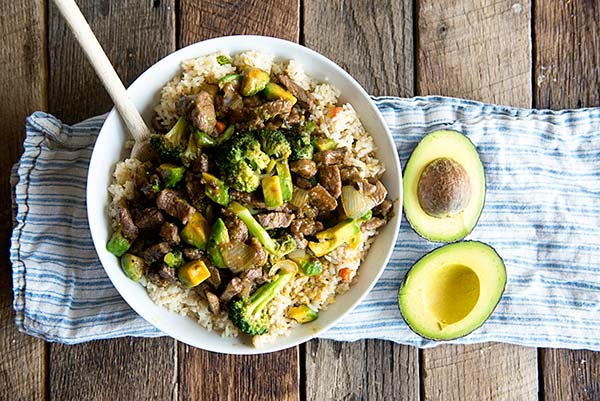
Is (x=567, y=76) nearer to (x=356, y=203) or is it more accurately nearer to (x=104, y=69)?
(x=356, y=203)

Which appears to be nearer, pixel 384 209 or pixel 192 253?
pixel 192 253

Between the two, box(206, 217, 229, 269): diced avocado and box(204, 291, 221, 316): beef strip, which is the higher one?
box(206, 217, 229, 269): diced avocado

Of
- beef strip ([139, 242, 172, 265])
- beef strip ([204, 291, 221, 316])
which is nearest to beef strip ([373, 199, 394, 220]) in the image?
beef strip ([204, 291, 221, 316])

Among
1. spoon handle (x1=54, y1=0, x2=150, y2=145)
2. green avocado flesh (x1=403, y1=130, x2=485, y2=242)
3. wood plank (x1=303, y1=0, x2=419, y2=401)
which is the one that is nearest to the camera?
spoon handle (x1=54, y1=0, x2=150, y2=145)

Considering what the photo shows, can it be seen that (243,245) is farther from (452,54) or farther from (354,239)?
(452,54)

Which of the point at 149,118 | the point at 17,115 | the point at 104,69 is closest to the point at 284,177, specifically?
the point at 149,118

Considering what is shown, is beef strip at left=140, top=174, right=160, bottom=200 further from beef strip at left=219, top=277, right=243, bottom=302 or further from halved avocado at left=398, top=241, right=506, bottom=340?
halved avocado at left=398, top=241, right=506, bottom=340

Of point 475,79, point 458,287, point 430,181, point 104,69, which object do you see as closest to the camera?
point 104,69
